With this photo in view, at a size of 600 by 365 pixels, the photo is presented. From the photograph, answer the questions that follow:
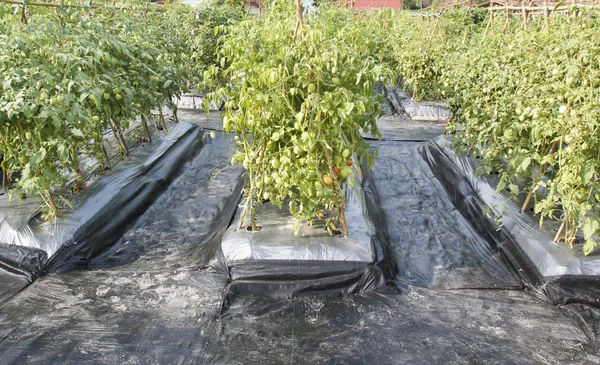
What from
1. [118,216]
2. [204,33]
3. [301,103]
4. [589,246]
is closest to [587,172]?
[589,246]

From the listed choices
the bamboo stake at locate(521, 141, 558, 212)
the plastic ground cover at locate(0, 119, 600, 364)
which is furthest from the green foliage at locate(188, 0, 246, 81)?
the bamboo stake at locate(521, 141, 558, 212)

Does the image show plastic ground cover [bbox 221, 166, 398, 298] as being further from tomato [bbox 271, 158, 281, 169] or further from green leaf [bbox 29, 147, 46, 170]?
green leaf [bbox 29, 147, 46, 170]

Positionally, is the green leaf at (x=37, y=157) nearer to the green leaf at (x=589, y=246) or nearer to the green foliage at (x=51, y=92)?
the green foliage at (x=51, y=92)

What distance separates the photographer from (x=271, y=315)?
241cm

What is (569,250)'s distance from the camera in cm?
273

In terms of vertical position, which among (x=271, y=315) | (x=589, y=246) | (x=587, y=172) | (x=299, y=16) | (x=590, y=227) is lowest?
(x=271, y=315)

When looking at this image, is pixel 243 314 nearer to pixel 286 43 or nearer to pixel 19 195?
pixel 286 43

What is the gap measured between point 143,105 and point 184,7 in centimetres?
574

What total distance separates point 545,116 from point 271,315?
7.17 ft

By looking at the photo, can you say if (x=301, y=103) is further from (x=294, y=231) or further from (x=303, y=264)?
(x=303, y=264)

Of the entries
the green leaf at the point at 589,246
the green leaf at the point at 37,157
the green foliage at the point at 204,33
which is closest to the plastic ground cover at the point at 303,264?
the green leaf at the point at 589,246

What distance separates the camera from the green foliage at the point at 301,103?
7.79 ft

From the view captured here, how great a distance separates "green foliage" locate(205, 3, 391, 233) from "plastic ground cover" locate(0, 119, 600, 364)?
24.9 inches

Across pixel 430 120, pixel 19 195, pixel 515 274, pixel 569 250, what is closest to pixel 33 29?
pixel 19 195
